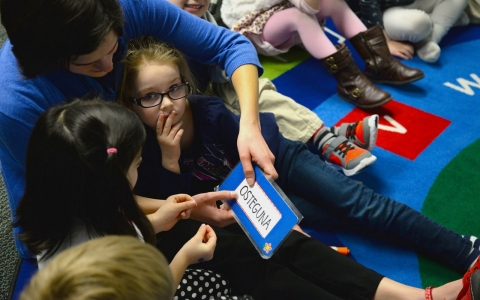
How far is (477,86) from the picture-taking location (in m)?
2.06

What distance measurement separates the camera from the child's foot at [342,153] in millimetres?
1585

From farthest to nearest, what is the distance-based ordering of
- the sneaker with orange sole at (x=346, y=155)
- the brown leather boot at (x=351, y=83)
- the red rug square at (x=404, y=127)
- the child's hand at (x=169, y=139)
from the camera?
the brown leather boot at (x=351, y=83)
the red rug square at (x=404, y=127)
the sneaker with orange sole at (x=346, y=155)
the child's hand at (x=169, y=139)

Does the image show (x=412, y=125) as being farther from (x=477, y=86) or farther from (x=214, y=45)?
(x=214, y=45)

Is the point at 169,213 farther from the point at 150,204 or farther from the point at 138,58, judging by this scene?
the point at 138,58

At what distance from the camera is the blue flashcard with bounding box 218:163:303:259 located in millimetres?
1102

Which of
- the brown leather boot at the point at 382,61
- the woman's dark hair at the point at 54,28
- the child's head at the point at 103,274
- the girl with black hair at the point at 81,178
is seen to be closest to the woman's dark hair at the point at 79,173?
the girl with black hair at the point at 81,178

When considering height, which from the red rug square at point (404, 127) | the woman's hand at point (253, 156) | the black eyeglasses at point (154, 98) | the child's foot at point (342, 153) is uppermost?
the black eyeglasses at point (154, 98)

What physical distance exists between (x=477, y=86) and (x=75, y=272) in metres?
1.87

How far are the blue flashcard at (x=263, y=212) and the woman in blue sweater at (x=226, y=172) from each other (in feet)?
0.29

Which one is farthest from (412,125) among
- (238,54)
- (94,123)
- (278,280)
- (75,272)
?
(75,272)

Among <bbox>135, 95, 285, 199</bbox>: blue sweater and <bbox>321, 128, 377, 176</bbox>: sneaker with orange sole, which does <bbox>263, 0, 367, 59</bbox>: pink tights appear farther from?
<bbox>135, 95, 285, 199</bbox>: blue sweater

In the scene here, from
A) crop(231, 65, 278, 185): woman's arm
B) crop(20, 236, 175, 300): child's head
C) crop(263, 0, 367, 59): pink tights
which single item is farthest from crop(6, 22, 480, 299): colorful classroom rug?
crop(20, 236, 175, 300): child's head

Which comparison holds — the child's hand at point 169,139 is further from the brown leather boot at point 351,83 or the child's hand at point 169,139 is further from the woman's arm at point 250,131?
the brown leather boot at point 351,83

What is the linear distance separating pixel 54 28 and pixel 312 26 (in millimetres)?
1317
